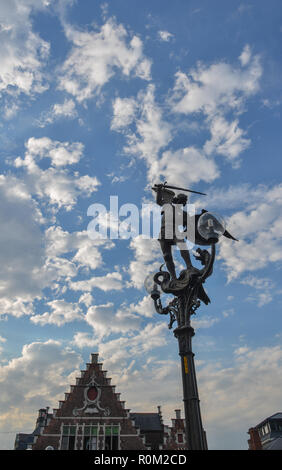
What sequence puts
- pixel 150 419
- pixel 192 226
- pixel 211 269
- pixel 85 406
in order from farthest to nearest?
pixel 150 419 < pixel 85 406 < pixel 192 226 < pixel 211 269

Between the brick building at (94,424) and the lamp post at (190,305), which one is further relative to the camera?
the brick building at (94,424)

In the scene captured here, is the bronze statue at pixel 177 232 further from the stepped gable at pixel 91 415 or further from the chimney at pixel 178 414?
the chimney at pixel 178 414

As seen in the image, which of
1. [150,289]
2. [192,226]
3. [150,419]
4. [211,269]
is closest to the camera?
[211,269]

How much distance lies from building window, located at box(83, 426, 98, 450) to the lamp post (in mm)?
21422

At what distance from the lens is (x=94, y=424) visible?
24.4 m

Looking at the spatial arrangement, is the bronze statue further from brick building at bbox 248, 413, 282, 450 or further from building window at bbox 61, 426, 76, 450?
brick building at bbox 248, 413, 282, 450

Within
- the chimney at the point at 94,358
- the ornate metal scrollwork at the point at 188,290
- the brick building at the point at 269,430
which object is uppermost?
the chimney at the point at 94,358

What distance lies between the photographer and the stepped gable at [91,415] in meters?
23.7

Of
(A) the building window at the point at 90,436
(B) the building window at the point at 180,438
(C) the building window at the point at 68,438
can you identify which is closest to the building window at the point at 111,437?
(A) the building window at the point at 90,436
